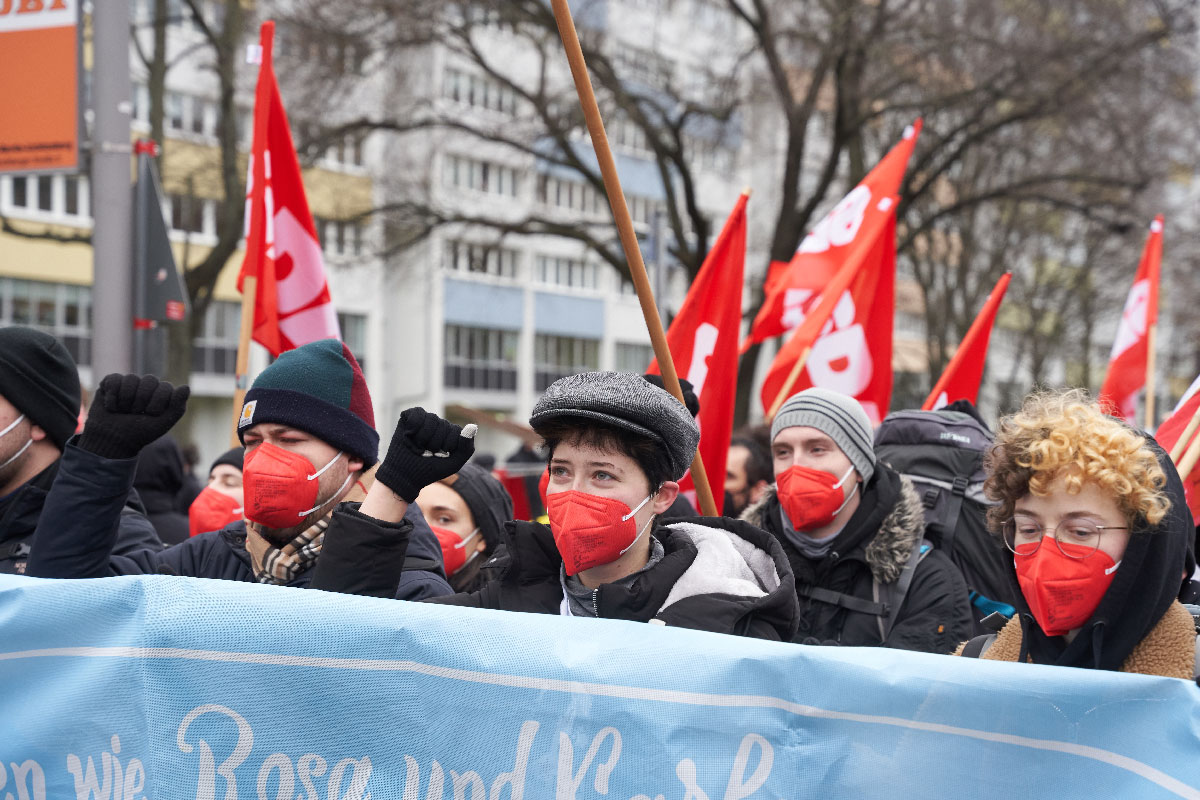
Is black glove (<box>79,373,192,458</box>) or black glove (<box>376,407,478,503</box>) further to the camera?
black glove (<box>79,373,192,458</box>)

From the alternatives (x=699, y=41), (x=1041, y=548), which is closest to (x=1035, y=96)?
(x=1041, y=548)

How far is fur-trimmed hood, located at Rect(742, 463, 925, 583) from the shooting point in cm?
360

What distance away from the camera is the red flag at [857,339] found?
6.31 m

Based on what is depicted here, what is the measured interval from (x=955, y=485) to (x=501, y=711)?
255 centimetres

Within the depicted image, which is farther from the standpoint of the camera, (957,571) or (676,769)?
(957,571)

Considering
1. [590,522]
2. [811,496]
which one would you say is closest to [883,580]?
[811,496]

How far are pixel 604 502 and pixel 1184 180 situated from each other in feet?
59.2

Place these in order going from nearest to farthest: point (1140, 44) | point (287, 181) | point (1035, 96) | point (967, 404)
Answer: point (967, 404), point (287, 181), point (1140, 44), point (1035, 96)

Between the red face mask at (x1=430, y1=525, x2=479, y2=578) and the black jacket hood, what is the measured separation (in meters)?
2.35

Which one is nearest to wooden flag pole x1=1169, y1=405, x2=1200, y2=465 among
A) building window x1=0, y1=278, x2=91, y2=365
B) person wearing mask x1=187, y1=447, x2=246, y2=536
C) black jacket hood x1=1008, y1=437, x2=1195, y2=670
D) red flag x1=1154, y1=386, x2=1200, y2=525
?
red flag x1=1154, y1=386, x2=1200, y2=525

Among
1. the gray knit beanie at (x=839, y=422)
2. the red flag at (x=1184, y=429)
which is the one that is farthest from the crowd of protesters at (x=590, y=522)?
the red flag at (x=1184, y=429)

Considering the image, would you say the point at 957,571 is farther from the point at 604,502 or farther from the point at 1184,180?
the point at 1184,180

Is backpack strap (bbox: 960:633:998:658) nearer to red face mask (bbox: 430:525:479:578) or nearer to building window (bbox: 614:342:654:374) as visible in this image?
red face mask (bbox: 430:525:479:578)

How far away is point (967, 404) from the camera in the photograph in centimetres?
512
